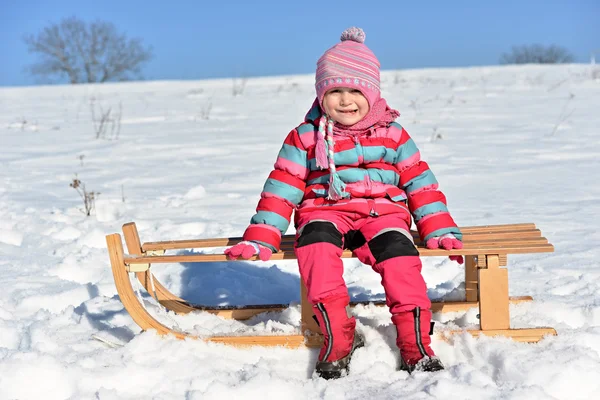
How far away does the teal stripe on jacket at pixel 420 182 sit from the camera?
2.84m

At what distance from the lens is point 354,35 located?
9.77ft

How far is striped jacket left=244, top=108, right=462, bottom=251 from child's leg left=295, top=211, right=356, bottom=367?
0.73 ft

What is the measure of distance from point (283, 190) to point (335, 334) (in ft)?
2.22

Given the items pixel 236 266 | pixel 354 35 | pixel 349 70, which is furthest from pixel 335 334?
pixel 236 266

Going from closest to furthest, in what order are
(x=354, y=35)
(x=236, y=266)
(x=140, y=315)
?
(x=140, y=315), (x=354, y=35), (x=236, y=266)

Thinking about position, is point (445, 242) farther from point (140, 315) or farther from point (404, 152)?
point (140, 315)

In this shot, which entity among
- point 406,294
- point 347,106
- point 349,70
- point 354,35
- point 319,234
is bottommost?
point 406,294

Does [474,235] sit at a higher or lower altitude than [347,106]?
lower

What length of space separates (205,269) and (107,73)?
36654 mm

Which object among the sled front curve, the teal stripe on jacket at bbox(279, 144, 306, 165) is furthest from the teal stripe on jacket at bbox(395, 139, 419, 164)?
the sled front curve

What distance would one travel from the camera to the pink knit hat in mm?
2816

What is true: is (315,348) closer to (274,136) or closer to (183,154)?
(183,154)

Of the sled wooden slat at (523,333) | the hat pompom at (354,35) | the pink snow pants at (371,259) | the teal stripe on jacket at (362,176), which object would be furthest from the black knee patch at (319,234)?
the hat pompom at (354,35)

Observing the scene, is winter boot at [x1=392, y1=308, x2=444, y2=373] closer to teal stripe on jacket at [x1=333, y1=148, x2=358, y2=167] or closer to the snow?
the snow
